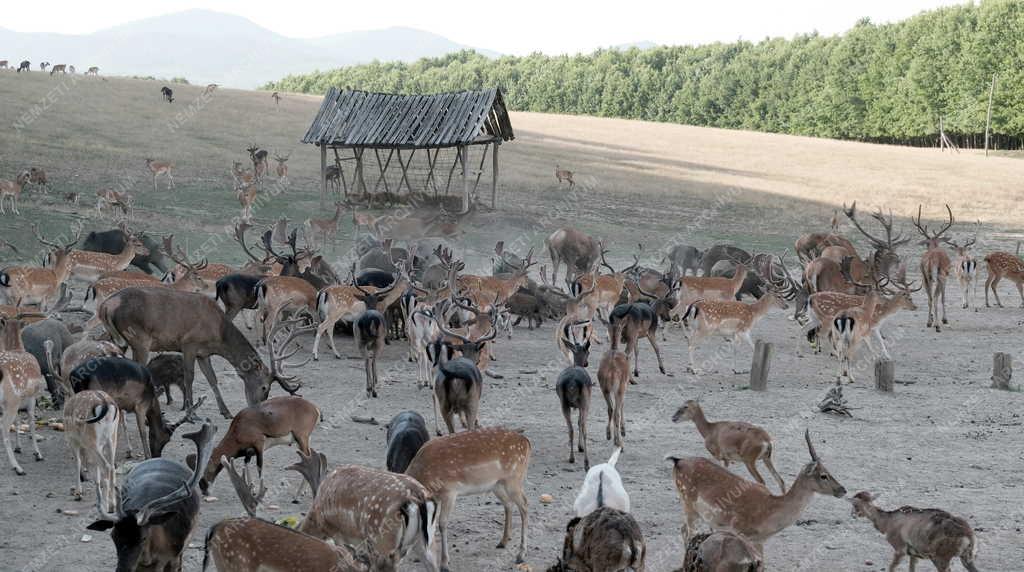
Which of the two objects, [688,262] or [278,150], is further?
[278,150]

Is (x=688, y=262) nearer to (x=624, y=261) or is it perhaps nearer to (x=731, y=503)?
(x=624, y=261)

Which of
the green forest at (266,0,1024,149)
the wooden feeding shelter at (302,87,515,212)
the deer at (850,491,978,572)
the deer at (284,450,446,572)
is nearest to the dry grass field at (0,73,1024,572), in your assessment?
the deer at (850,491,978,572)

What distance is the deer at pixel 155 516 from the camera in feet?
17.8

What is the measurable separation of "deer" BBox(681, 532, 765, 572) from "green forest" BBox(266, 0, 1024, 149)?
51.7 m

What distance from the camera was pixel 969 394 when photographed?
11.6 m

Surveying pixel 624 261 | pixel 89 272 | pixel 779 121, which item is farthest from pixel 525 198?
pixel 779 121

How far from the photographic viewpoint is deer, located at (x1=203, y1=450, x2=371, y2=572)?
17.7 ft

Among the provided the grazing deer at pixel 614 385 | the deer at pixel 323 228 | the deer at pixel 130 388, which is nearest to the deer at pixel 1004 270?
the grazing deer at pixel 614 385

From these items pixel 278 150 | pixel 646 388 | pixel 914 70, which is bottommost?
pixel 646 388

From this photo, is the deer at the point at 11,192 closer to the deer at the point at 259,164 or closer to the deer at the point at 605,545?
the deer at the point at 259,164

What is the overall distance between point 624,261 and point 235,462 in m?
13.2

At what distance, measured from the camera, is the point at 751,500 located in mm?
6738

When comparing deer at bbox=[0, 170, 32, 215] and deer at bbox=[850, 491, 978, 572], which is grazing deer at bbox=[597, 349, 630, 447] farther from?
deer at bbox=[0, 170, 32, 215]

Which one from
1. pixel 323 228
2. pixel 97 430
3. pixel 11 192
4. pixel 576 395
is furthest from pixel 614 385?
pixel 11 192
